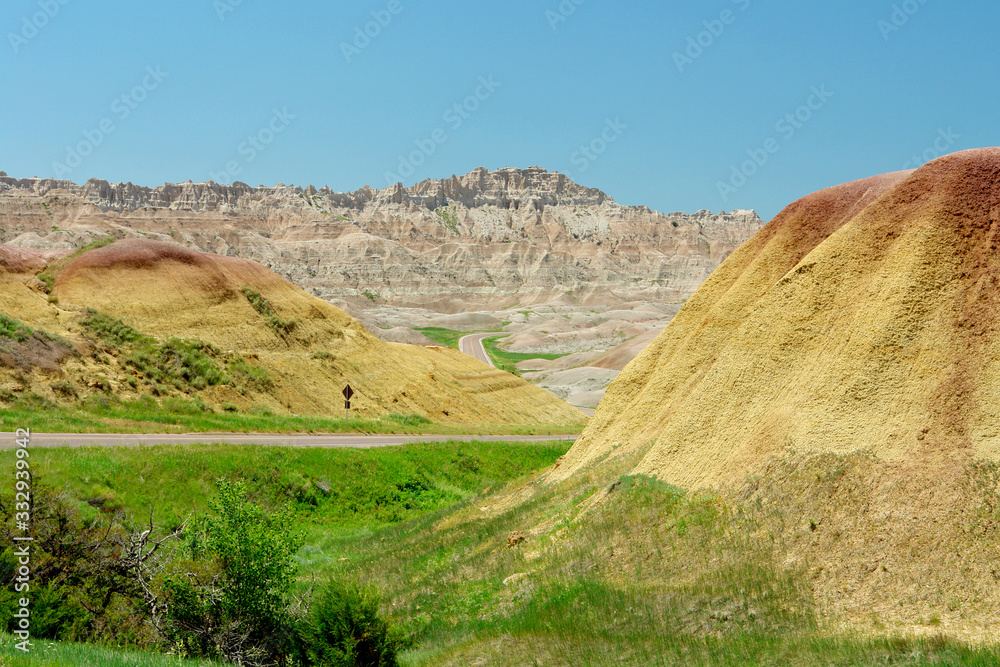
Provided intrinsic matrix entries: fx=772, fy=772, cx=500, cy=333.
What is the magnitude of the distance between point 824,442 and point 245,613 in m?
9.40

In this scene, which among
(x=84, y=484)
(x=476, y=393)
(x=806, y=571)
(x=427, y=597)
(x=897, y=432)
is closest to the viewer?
(x=806, y=571)

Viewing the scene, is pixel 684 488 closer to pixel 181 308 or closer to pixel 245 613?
pixel 245 613

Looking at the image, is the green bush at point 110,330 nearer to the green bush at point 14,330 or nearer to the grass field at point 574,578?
the green bush at point 14,330

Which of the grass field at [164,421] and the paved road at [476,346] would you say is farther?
the paved road at [476,346]

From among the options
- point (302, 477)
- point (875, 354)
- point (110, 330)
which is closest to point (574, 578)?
point (875, 354)

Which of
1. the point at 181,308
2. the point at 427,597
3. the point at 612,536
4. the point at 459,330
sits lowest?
the point at 427,597

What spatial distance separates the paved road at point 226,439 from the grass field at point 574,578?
2603mm

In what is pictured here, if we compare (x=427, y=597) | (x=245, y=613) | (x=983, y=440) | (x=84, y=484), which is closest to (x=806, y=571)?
(x=983, y=440)

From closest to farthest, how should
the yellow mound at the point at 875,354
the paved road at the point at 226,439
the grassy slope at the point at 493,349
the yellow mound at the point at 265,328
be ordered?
the yellow mound at the point at 875,354 < the paved road at the point at 226,439 < the yellow mound at the point at 265,328 < the grassy slope at the point at 493,349

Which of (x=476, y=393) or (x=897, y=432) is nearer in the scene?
(x=897, y=432)

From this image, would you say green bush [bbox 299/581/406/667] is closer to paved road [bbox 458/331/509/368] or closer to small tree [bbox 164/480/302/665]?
small tree [bbox 164/480/302/665]

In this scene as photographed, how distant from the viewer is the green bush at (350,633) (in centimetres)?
1108

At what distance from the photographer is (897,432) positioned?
1161 cm

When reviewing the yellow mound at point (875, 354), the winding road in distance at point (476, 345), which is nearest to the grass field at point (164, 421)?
the yellow mound at point (875, 354)
